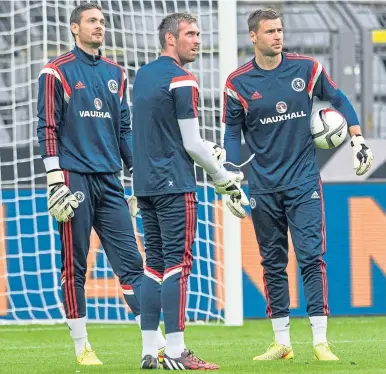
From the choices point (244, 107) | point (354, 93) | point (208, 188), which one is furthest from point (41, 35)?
point (244, 107)

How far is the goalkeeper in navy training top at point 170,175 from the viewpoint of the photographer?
6.26 meters

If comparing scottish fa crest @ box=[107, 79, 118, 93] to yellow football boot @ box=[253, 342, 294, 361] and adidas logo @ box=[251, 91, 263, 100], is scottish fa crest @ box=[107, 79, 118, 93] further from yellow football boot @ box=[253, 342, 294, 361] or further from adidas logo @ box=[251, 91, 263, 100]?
yellow football boot @ box=[253, 342, 294, 361]

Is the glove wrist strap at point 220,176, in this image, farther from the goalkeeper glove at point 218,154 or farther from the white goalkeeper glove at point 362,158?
the white goalkeeper glove at point 362,158

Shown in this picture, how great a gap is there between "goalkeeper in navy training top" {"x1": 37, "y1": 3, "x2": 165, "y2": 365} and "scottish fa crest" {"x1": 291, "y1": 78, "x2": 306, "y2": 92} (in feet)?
3.44

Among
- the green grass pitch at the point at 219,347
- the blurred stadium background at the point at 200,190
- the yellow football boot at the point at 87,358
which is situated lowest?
the green grass pitch at the point at 219,347

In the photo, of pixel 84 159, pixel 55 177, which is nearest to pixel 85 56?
pixel 84 159

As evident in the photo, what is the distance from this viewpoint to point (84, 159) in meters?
6.92

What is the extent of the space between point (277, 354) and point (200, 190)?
136 inches

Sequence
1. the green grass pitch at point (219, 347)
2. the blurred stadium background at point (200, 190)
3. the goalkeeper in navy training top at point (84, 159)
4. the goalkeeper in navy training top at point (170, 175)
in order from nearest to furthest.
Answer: the goalkeeper in navy training top at point (170, 175), the green grass pitch at point (219, 347), the goalkeeper in navy training top at point (84, 159), the blurred stadium background at point (200, 190)

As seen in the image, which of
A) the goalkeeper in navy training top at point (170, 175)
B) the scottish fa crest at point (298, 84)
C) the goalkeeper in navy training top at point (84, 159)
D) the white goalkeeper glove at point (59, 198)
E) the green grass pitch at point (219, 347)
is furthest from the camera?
the scottish fa crest at point (298, 84)

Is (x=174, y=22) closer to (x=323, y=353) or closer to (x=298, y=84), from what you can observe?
(x=298, y=84)

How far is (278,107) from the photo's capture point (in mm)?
6988

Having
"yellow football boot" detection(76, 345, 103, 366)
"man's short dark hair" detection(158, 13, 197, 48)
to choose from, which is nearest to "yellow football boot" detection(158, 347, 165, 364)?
"yellow football boot" detection(76, 345, 103, 366)

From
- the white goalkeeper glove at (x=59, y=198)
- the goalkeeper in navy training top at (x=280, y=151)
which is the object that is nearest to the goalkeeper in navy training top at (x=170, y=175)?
the white goalkeeper glove at (x=59, y=198)
